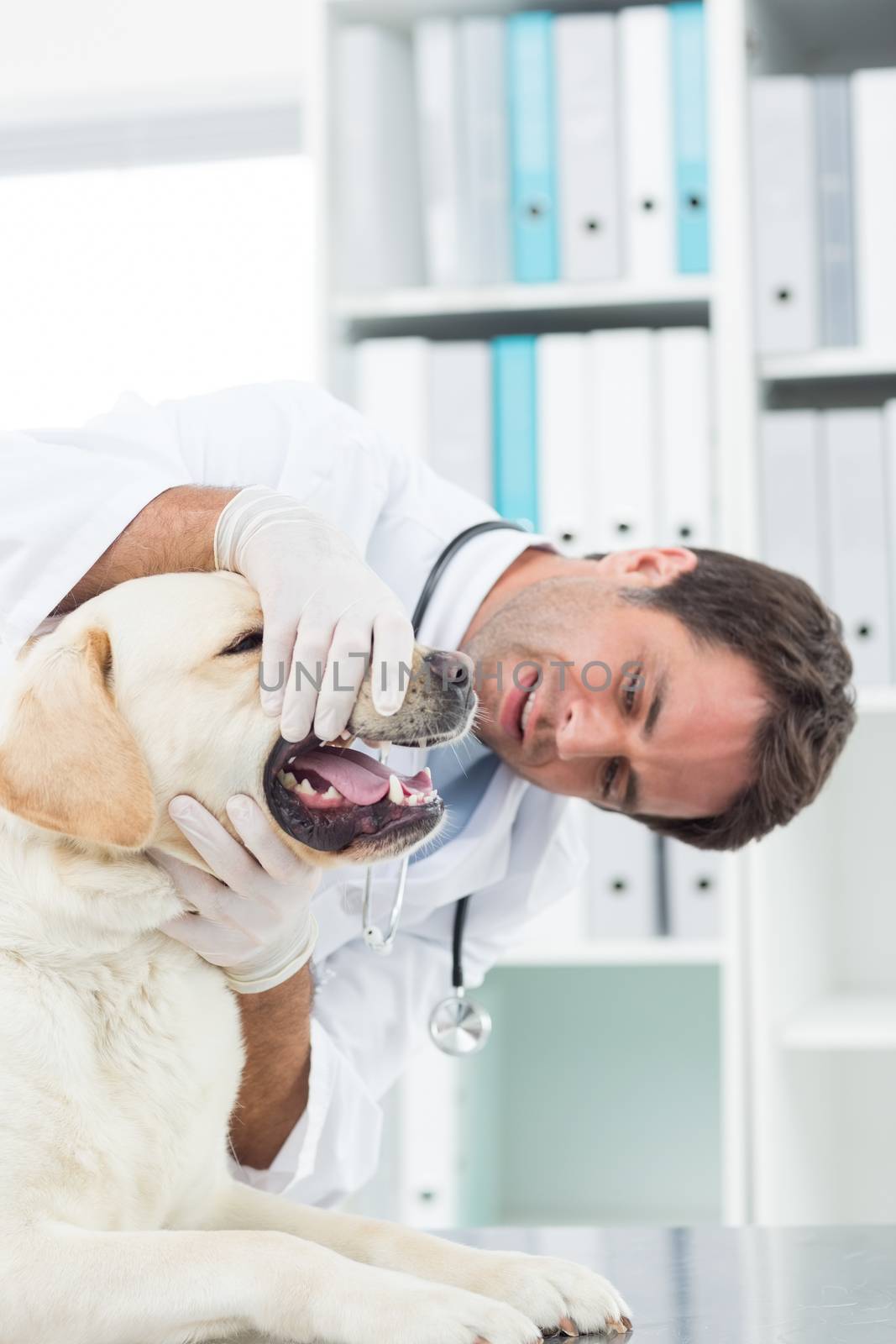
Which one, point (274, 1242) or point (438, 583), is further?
point (438, 583)

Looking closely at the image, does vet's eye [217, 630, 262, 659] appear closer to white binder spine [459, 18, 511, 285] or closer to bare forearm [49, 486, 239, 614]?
bare forearm [49, 486, 239, 614]

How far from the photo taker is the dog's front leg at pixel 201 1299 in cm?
66

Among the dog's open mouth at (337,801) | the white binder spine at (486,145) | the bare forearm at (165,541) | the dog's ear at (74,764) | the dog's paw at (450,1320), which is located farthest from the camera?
the white binder spine at (486,145)

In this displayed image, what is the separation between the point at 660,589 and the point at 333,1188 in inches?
26.5

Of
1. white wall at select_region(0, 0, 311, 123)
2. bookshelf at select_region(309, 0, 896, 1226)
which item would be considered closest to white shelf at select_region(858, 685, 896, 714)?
bookshelf at select_region(309, 0, 896, 1226)

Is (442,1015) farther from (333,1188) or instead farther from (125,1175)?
(125,1175)

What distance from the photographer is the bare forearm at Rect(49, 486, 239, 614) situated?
100cm

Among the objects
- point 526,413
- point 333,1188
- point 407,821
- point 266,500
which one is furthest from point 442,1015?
point 526,413

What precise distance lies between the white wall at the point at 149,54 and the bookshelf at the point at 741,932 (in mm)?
623

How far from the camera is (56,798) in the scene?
75cm

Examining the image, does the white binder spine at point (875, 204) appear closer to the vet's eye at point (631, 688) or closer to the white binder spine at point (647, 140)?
the white binder spine at point (647, 140)

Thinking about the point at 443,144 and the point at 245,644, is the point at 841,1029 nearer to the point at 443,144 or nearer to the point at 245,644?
the point at 245,644

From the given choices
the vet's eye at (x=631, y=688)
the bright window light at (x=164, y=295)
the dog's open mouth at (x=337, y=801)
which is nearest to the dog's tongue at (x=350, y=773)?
the dog's open mouth at (x=337, y=801)

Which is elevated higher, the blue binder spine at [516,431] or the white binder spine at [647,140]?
the white binder spine at [647,140]
